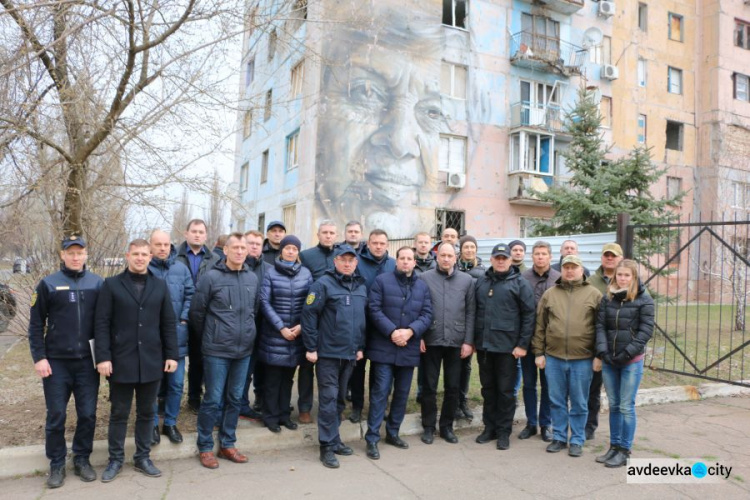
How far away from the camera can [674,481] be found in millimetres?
4805

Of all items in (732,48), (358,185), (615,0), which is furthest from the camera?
(732,48)

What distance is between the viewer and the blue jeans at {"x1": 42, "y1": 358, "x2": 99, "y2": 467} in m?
4.43

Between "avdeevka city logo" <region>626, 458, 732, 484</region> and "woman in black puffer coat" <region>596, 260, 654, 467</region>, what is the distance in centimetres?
18

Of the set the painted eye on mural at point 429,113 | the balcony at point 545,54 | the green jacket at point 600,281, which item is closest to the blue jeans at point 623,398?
the green jacket at point 600,281

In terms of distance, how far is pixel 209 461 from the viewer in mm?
4930

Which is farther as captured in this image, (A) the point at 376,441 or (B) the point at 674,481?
(A) the point at 376,441

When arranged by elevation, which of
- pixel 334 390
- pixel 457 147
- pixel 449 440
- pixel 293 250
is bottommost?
pixel 449 440

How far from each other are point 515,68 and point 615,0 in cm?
731

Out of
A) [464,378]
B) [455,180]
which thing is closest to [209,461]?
[464,378]

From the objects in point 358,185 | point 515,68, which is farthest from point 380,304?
point 515,68

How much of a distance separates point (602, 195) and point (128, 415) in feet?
36.2

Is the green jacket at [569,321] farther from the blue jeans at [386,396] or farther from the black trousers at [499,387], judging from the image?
the blue jeans at [386,396]

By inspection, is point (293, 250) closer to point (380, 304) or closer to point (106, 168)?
point (380, 304)

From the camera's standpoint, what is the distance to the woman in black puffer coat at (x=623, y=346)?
5.09 m
